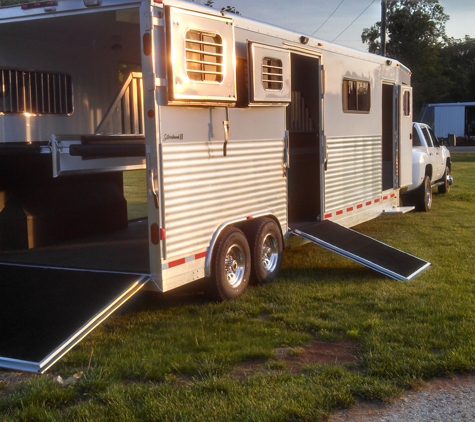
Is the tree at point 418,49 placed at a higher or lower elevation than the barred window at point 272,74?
higher

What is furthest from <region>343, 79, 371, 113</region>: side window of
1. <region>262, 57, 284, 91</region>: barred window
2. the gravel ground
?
the gravel ground

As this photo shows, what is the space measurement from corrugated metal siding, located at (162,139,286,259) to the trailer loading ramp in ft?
1.65

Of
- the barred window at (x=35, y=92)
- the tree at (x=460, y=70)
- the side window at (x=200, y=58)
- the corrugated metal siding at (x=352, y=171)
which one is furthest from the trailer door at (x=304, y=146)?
the tree at (x=460, y=70)

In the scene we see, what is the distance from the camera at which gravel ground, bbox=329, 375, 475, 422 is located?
13.2 feet

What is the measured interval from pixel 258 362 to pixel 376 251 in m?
3.19

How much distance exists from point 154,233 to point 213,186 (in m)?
0.96

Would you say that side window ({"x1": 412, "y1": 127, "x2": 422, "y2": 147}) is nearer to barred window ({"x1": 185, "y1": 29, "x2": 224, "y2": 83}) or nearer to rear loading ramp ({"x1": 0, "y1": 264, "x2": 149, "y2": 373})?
barred window ({"x1": 185, "y1": 29, "x2": 224, "y2": 83})

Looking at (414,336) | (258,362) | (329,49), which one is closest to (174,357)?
(258,362)

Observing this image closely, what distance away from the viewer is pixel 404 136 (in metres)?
11.4

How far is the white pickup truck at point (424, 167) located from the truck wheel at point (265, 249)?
586 centimetres

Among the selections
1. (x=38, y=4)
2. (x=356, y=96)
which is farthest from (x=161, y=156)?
(x=356, y=96)

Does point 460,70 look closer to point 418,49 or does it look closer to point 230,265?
point 418,49

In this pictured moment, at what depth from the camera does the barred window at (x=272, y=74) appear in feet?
22.5

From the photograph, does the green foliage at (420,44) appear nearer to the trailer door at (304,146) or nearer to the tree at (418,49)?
the tree at (418,49)
